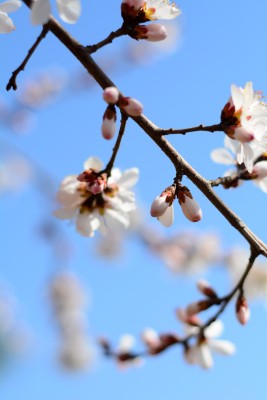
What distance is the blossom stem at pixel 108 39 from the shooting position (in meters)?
1.47

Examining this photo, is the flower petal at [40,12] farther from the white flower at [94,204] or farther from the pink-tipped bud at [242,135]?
the white flower at [94,204]

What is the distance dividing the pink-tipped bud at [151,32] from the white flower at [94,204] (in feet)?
1.76

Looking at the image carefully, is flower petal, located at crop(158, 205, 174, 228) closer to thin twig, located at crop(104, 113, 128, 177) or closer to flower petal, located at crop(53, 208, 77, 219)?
thin twig, located at crop(104, 113, 128, 177)

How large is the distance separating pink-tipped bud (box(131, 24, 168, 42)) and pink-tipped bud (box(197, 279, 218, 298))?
993mm

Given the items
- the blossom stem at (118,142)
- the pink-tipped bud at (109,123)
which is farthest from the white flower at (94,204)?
the pink-tipped bud at (109,123)

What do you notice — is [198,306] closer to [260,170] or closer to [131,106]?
[260,170]

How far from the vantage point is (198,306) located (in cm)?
213

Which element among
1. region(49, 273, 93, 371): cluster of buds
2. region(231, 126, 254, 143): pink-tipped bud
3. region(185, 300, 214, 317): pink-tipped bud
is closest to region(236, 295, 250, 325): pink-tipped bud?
region(185, 300, 214, 317): pink-tipped bud

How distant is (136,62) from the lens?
355 inches

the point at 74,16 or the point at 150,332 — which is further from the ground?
the point at 74,16

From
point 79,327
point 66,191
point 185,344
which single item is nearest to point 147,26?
point 66,191

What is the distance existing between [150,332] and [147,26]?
185cm

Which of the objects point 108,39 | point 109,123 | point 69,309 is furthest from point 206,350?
point 69,309

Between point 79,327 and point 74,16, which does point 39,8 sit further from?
point 79,327
